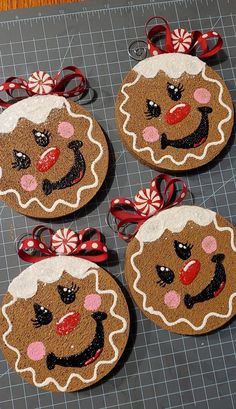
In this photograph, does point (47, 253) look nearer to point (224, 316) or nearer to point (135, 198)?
point (135, 198)

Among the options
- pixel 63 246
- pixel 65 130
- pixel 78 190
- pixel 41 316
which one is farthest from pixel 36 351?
pixel 65 130

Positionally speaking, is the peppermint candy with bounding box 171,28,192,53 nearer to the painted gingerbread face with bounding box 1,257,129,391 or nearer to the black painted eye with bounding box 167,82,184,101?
the black painted eye with bounding box 167,82,184,101

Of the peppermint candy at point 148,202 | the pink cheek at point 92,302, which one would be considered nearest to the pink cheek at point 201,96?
the peppermint candy at point 148,202

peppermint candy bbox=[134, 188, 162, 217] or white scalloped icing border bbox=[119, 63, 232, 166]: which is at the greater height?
white scalloped icing border bbox=[119, 63, 232, 166]

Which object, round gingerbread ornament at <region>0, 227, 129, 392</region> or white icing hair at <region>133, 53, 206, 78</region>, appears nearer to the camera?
round gingerbread ornament at <region>0, 227, 129, 392</region>

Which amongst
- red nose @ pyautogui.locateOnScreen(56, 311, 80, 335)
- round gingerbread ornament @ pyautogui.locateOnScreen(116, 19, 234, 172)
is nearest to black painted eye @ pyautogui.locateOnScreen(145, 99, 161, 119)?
round gingerbread ornament @ pyautogui.locateOnScreen(116, 19, 234, 172)

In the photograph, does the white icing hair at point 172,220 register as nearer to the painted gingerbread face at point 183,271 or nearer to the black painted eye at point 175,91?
the painted gingerbread face at point 183,271

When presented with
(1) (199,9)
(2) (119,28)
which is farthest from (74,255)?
(1) (199,9)

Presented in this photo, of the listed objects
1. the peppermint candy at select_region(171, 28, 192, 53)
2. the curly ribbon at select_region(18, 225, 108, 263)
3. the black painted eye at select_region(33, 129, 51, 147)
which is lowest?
the curly ribbon at select_region(18, 225, 108, 263)
